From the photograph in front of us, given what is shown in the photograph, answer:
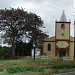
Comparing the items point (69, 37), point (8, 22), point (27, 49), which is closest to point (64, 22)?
point (69, 37)

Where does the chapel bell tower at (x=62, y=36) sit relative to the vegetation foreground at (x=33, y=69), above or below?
above

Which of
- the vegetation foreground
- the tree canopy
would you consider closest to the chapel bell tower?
the tree canopy

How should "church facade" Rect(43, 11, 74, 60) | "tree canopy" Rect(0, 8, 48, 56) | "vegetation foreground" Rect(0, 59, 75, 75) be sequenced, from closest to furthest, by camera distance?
"vegetation foreground" Rect(0, 59, 75, 75) → "tree canopy" Rect(0, 8, 48, 56) → "church facade" Rect(43, 11, 74, 60)

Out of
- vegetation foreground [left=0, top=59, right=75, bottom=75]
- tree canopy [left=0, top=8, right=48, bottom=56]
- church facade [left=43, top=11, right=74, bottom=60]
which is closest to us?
vegetation foreground [left=0, top=59, right=75, bottom=75]

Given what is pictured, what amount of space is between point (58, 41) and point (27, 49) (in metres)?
8.55

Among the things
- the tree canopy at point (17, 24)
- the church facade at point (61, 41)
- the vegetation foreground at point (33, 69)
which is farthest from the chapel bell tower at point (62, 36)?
the vegetation foreground at point (33, 69)

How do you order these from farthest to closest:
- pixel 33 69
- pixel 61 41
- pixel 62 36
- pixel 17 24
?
pixel 62 36
pixel 61 41
pixel 17 24
pixel 33 69

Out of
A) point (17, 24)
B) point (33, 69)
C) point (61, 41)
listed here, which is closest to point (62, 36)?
point (61, 41)

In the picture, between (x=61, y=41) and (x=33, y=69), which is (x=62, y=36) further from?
(x=33, y=69)

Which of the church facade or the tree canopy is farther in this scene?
the church facade

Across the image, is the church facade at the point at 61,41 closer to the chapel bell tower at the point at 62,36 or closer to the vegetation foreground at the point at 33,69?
the chapel bell tower at the point at 62,36

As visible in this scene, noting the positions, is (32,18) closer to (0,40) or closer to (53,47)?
(0,40)

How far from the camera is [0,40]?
206ft

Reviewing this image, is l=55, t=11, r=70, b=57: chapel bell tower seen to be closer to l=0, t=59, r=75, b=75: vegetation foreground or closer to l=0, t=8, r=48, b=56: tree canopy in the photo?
l=0, t=8, r=48, b=56: tree canopy
